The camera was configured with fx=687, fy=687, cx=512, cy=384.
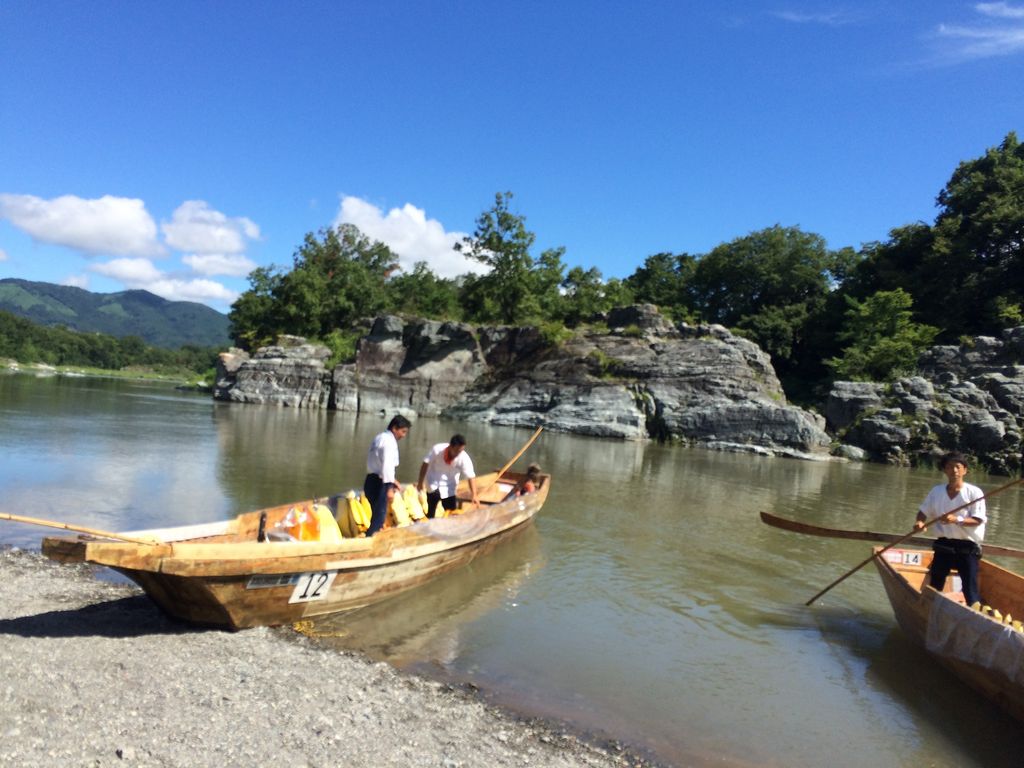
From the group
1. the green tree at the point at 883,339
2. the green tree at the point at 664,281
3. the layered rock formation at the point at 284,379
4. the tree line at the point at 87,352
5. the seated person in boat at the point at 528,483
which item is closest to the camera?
the seated person in boat at the point at 528,483

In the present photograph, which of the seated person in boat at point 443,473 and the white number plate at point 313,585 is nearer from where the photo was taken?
the white number plate at point 313,585

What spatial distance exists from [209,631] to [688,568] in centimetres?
734

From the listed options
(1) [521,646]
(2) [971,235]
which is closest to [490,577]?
(1) [521,646]

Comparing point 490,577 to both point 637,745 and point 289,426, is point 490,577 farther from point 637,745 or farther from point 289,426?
point 289,426

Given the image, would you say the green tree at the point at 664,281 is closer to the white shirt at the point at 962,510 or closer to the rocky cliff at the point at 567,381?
the rocky cliff at the point at 567,381

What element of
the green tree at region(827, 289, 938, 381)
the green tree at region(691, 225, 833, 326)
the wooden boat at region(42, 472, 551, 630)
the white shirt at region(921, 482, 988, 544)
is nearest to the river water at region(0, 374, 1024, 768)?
the wooden boat at region(42, 472, 551, 630)

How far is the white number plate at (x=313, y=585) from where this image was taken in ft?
22.3

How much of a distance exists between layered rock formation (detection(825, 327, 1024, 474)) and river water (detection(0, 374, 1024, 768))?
12.9 metres

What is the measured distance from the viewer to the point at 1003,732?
6.05 m

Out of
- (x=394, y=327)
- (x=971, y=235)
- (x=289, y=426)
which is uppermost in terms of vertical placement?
(x=971, y=235)

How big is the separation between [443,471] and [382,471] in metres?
2.32

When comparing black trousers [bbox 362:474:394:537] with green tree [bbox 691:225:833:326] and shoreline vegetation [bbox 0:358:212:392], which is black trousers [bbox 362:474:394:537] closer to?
green tree [bbox 691:225:833:326]

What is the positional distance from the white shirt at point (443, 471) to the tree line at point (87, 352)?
10132 centimetres

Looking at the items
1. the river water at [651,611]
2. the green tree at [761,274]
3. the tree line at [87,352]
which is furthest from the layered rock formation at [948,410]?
the tree line at [87,352]
